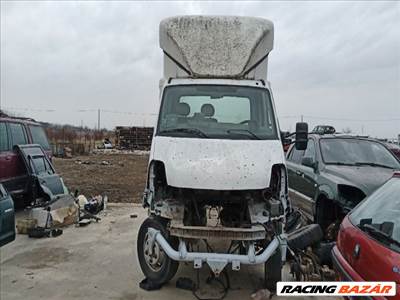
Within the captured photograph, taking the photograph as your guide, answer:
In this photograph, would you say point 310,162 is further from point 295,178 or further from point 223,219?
point 223,219

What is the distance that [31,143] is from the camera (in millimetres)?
9938

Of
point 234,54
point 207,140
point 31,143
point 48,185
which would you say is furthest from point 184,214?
point 31,143

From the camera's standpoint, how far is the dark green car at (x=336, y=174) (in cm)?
598

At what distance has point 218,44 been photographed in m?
5.80

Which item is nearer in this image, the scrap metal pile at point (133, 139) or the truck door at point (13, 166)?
the truck door at point (13, 166)

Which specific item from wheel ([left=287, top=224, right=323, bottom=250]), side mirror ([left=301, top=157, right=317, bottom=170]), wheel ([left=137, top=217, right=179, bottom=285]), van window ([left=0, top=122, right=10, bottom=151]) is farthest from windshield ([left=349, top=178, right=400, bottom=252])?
van window ([left=0, top=122, right=10, bottom=151])

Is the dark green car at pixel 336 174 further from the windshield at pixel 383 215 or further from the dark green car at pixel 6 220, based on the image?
the dark green car at pixel 6 220

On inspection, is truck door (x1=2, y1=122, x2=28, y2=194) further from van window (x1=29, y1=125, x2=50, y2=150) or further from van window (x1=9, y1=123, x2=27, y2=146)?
van window (x1=29, y1=125, x2=50, y2=150)

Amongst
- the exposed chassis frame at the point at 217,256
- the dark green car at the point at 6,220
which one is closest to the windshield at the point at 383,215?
the exposed chassis frame at the point at 217,256

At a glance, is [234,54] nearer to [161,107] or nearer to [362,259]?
[161,107]

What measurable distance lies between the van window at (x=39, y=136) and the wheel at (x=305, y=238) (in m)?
6.97

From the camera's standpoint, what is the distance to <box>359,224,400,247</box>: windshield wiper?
2.66 m

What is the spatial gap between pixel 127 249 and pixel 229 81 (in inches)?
122

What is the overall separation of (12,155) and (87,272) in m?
4.55
